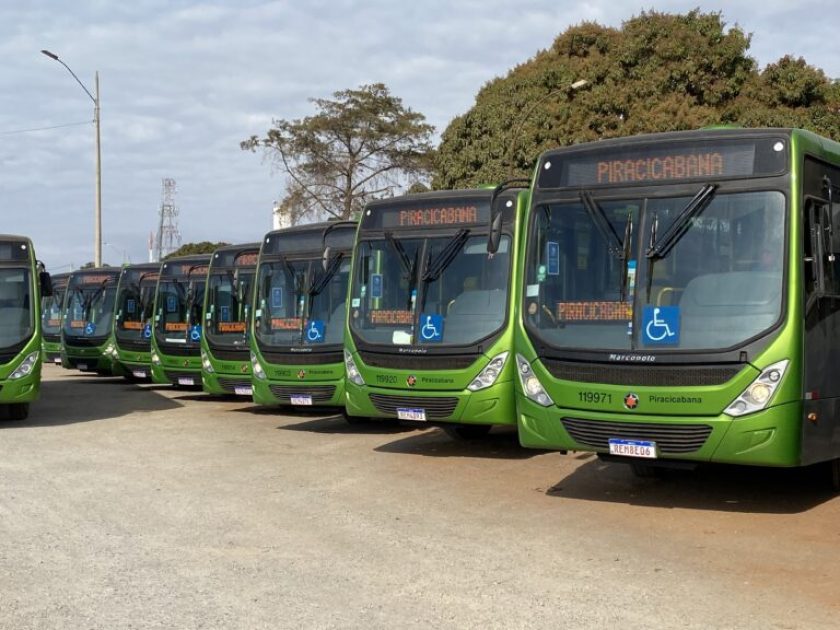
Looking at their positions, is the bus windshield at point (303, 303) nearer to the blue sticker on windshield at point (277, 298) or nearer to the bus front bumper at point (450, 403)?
the blue sticker on windshield at point (277, 298)

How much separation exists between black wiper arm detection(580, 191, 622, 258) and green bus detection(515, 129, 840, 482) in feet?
0.04

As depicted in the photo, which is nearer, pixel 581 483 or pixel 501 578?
pixel 501 578

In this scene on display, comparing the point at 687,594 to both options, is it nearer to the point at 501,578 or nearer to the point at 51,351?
the point at 501,578

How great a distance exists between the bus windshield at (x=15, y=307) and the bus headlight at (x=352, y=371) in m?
5.95

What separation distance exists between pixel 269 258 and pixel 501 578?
10.5 m

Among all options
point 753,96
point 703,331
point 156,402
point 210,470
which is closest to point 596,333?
point 703,331

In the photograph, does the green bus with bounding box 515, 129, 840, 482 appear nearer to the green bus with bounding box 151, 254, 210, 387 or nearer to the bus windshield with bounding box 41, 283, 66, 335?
the green bus with bounding box 151, 254, 210, 387

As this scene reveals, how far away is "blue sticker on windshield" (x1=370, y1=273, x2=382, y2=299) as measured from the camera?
42.4 feet

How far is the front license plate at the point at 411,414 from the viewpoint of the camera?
39.7ft

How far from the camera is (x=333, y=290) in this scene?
51.7ft

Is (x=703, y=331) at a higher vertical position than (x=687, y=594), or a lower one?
higher

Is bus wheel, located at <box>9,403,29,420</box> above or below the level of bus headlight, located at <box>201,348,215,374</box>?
below

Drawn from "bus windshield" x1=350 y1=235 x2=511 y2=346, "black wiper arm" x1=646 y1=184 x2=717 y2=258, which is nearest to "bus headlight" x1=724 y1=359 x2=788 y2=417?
"black wiper arm" x1=646 y1=184 x2=717 y2=258

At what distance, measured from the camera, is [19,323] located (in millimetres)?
16359
